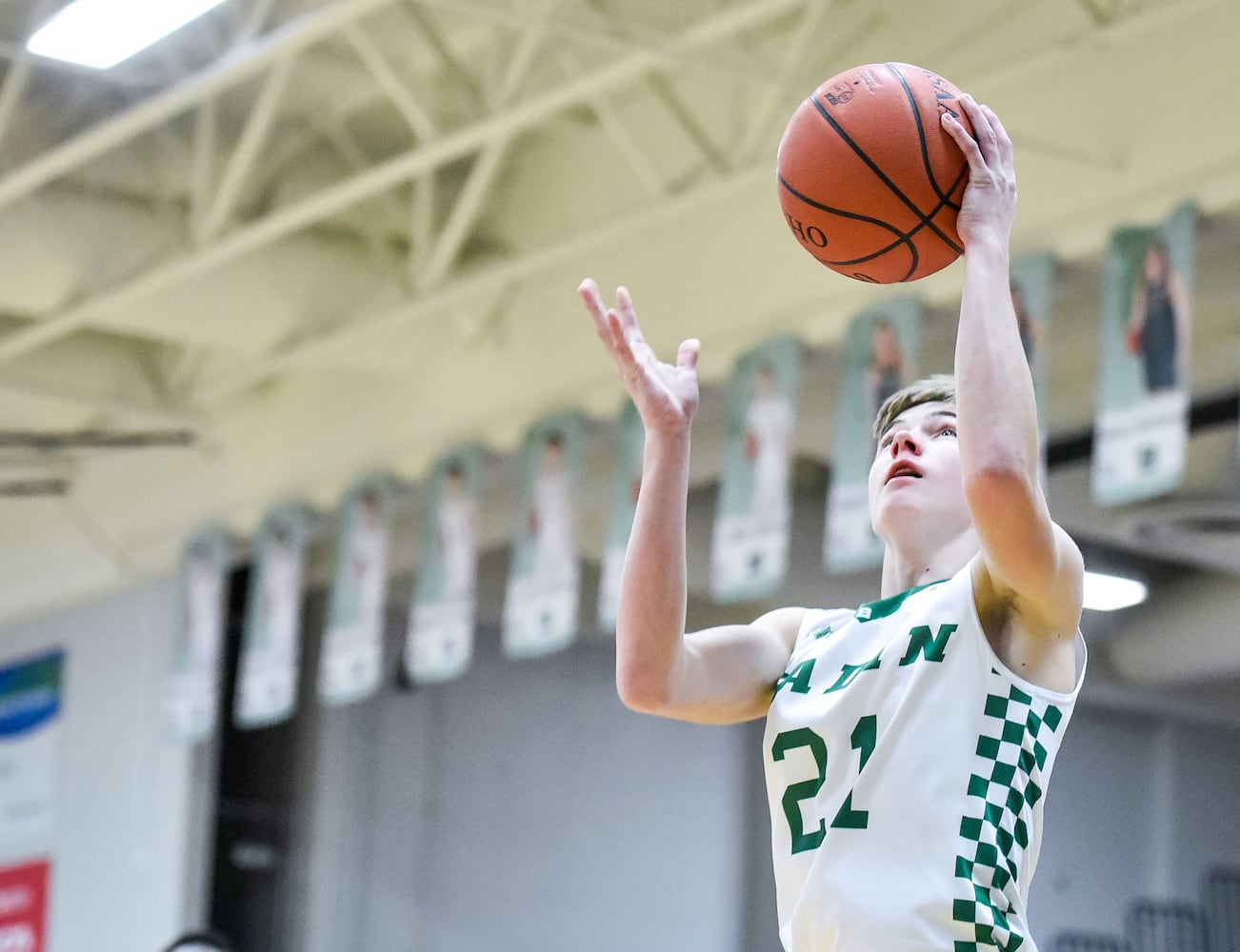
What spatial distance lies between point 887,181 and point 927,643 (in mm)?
762

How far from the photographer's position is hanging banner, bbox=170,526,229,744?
40.8 ft

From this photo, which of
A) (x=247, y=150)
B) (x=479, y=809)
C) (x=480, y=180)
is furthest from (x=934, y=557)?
(x=479, y=809)

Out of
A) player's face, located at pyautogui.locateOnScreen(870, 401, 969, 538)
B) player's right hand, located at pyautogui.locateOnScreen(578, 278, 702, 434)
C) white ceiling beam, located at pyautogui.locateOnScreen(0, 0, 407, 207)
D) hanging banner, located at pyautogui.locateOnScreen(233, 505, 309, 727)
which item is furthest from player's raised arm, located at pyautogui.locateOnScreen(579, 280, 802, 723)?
hanging banner, located at pyautogui.locateOnScreen(233, 505, 309, 727)

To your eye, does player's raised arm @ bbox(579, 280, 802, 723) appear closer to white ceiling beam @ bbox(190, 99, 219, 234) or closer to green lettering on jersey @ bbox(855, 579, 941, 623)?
green lettering on jersey @ bbox(855, 579, 941, 623)

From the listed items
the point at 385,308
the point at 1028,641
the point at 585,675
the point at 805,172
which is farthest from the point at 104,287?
the point at 1028,641

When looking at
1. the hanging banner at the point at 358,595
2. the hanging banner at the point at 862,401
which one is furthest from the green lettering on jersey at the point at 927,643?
the hanging banner at the point at 358,595

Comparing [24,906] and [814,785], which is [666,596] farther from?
[24,906]

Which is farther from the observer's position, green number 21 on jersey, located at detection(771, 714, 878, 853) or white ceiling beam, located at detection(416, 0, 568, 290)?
white ceiling beam, located at detection(416, 0, 568, 290)

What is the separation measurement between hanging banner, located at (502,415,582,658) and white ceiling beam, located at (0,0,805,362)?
5.50 ft

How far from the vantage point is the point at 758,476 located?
9117mm

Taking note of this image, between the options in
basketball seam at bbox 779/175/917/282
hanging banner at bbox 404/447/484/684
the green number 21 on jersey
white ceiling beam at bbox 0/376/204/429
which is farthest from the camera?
white ceiling beam at bbox 0/376/204/429

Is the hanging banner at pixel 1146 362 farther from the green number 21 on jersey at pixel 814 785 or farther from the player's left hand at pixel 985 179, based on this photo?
the green number 21 on jersey at pixel 814 785

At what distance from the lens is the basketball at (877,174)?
264 centimetres

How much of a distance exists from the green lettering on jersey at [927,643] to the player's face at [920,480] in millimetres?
188
